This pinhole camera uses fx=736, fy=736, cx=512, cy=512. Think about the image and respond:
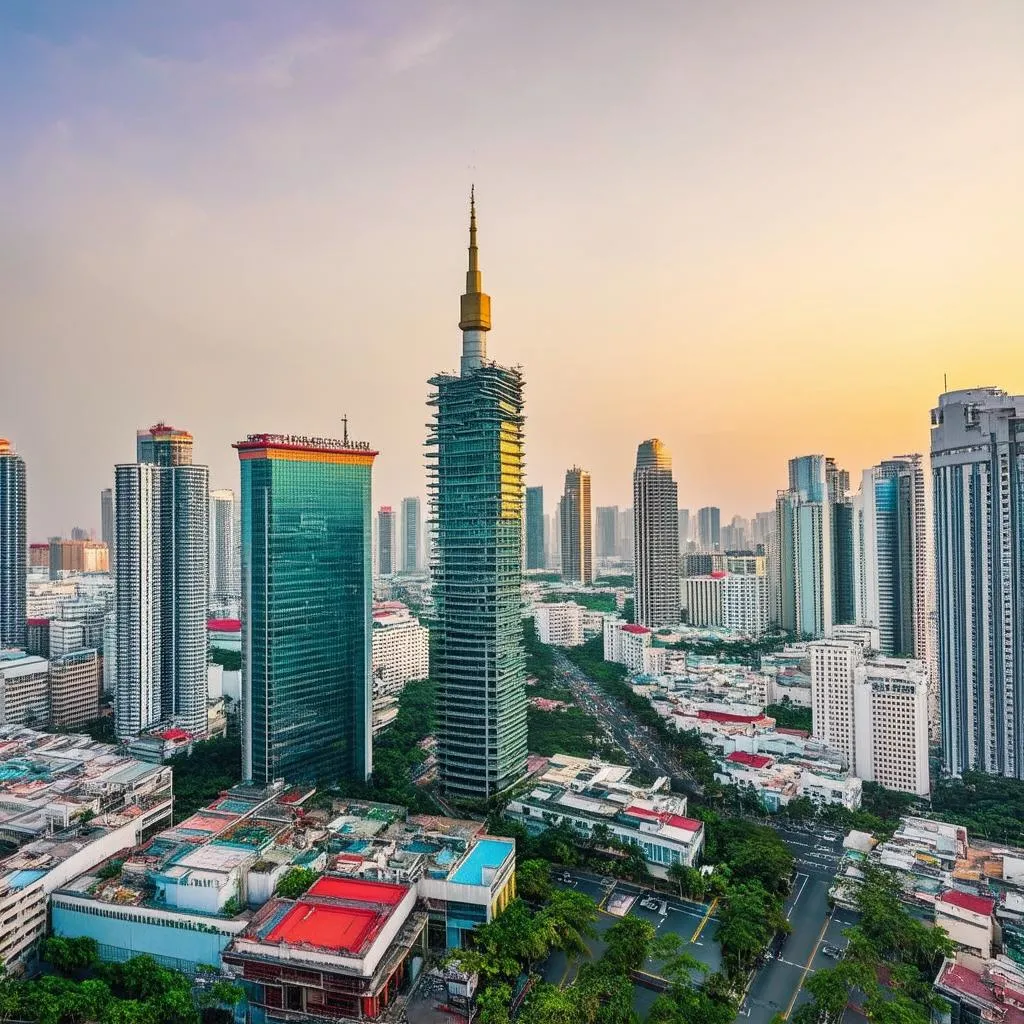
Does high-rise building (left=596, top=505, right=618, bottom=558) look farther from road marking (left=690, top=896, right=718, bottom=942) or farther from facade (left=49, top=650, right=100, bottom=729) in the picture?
road marking (left=690, top=896, right=718, bottom=942)

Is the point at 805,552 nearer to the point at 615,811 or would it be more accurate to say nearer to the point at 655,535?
the point at 655,535

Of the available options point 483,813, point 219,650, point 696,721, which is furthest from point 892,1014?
point 219,650

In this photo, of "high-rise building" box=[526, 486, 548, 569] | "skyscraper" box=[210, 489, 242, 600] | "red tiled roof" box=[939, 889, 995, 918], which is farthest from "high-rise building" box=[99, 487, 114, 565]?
"red tiled roof" box=[939, 889, 995, 918]

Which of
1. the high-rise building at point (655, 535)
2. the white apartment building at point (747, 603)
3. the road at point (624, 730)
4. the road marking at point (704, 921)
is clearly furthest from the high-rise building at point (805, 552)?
the road marking at point (704, 921)

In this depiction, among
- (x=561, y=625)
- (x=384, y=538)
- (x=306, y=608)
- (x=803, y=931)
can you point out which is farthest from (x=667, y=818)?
(x=384, y=538)

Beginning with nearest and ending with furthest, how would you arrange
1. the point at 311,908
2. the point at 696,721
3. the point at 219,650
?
the point at 311,908 < the point at 696,721 < the point at 219,650

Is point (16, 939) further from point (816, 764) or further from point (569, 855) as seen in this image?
point (816, 764)

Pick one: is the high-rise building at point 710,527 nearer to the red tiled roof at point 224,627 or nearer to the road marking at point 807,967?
the red tiled roof at point 224,627
